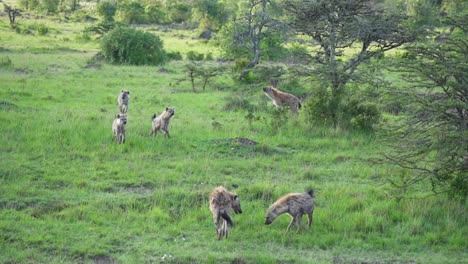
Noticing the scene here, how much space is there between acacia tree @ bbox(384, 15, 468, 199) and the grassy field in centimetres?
58

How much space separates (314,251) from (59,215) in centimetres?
384

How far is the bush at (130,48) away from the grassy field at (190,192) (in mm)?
11830

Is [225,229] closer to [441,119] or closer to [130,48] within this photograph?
[441,119]

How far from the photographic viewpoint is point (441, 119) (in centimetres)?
1009

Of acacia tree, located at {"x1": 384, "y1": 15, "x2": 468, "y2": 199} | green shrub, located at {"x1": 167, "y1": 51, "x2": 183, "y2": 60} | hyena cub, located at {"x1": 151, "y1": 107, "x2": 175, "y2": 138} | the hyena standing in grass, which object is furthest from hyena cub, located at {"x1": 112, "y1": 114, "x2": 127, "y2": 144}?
green shrub, located at {"x1": 167, "y1": 51, "x2": 183, "y2": 60}

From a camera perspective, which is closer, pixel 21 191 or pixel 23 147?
pixel 21 191

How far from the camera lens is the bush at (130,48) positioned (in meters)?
29.8

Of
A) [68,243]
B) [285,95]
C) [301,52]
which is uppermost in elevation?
[301,52]

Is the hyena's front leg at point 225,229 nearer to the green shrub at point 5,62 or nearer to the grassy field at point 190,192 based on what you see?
the grassy field at point 190,192

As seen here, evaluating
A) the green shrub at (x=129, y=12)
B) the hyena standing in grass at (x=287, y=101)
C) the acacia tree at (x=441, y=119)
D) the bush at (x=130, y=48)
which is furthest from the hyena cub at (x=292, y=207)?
the green shrub at (x=129, y=12)

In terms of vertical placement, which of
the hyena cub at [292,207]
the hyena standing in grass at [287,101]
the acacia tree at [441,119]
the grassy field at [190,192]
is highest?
the acacia tree at [441,119]

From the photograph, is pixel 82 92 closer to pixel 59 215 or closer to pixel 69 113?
pixel 69 113

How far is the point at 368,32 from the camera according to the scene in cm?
1644

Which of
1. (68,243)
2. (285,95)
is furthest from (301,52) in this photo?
(68,243)
